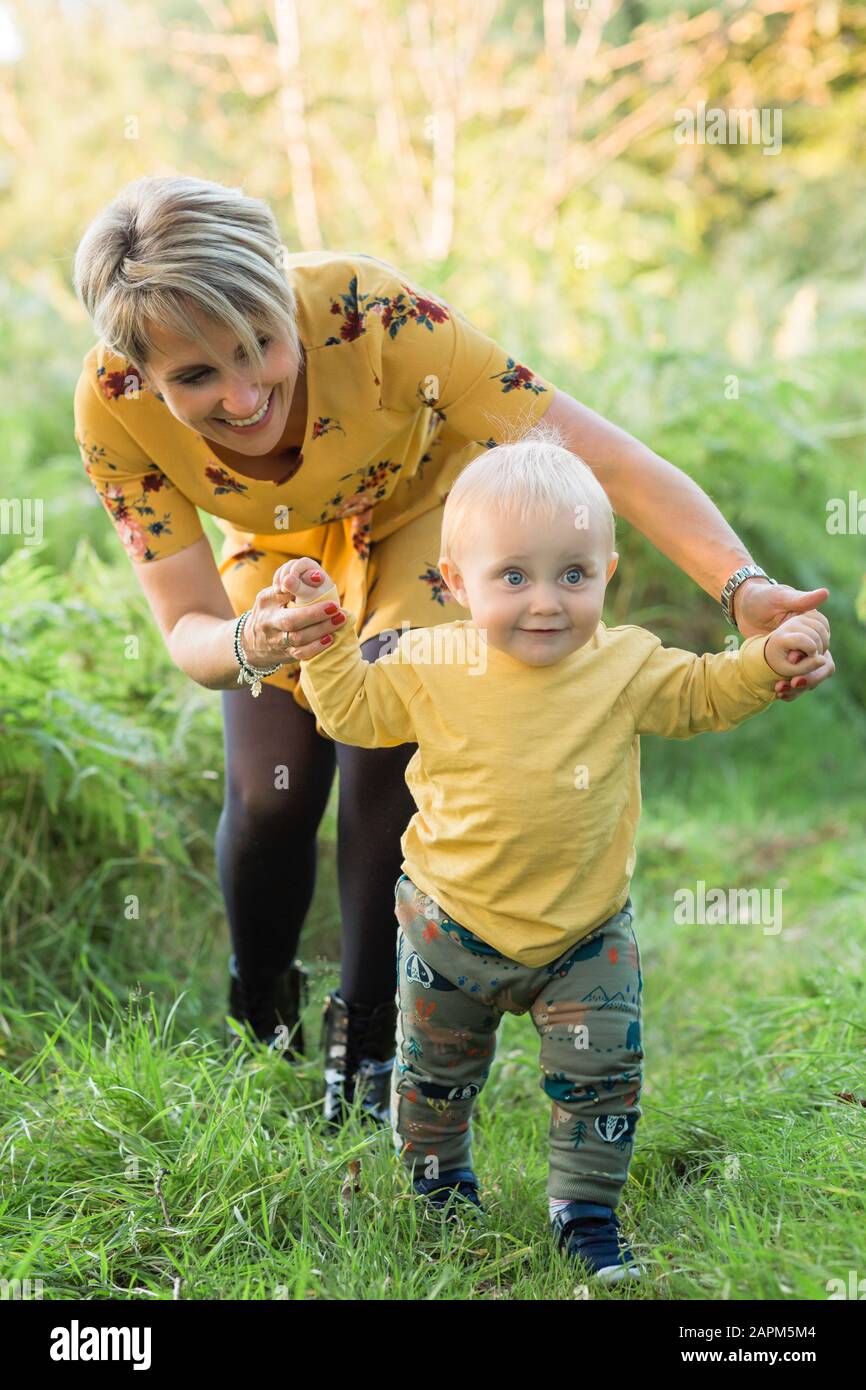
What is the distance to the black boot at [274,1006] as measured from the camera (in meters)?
2.91

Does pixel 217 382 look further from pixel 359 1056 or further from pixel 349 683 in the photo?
pixel 359 1056

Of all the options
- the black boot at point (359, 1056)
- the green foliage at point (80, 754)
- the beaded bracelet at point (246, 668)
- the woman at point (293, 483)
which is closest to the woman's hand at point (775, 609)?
the woman at point (293, 483)

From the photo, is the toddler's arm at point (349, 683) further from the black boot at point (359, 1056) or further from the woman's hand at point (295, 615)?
the black boot at point (359, 1056)

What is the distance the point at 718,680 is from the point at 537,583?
0.32 metres

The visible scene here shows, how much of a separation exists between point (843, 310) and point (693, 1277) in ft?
19.8

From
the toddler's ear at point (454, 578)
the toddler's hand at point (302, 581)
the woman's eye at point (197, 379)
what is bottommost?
the toddler's hand at point (302, 581)

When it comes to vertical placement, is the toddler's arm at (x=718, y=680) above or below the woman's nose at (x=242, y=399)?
below

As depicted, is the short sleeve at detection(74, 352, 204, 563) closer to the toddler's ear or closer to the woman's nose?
the woman's nose

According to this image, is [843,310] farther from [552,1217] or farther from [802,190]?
[552,1217]

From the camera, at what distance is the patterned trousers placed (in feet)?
6.70

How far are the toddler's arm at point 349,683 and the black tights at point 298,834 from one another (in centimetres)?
36

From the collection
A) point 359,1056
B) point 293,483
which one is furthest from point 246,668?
point 359,1056

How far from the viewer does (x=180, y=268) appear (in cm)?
212

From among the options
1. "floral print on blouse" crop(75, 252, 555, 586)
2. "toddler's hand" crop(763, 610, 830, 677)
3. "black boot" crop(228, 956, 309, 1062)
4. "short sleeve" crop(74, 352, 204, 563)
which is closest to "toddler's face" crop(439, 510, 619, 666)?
"toddler's hand" crop(763, 610, 830, 677)
